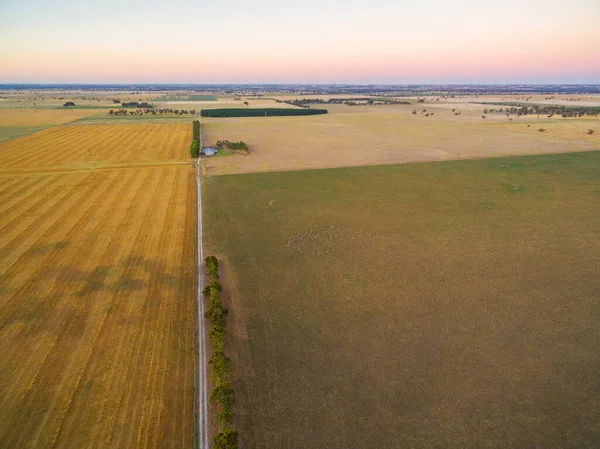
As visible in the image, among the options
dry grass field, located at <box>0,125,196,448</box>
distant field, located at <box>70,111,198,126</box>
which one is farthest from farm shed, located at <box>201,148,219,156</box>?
distant field, located at <box>70,111,198,126</box>

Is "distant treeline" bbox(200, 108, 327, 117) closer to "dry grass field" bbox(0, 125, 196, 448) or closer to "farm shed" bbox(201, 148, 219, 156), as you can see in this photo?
"farm shed" bbox(201, 148, 219, 156)

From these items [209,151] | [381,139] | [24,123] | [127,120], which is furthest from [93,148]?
[381,139]

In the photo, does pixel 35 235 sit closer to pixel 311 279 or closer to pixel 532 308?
pixel 311 279

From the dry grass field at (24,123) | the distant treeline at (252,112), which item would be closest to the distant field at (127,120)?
the dry grass field at (24,123)

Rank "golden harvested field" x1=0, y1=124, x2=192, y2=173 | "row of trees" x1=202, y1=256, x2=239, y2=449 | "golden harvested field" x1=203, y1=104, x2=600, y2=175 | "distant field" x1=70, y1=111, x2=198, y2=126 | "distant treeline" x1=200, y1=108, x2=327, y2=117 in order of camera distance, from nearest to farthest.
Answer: "row of trees" x1=202, y1=256, x2=239, y2=449 < "golden harvested field" x1=0, y1=124, x2=192, y2=173 < "golden harvested field" x1=203, y1=104, x2=600, y2=175 < "distant field" x1=70, y1=111, x2=198, y2=126 < "distant treeline" x1=200, y1=108, x2=327, y2=117

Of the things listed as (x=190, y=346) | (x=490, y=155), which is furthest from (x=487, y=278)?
(x=490, y=155)

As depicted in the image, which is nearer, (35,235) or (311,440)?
(311,440)

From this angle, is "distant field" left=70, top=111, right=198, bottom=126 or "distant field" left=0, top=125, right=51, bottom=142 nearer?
"distant field" left=0, top=125, right=51, bottom=142
